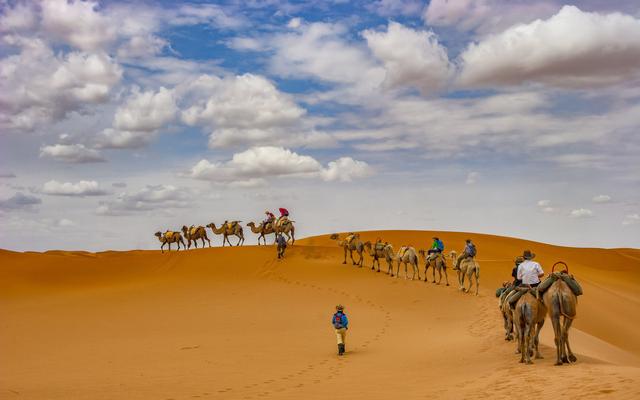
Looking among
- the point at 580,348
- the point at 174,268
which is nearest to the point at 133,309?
the point at 174,268

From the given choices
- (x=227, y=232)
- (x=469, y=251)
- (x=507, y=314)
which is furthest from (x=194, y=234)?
(x=507, y=314)

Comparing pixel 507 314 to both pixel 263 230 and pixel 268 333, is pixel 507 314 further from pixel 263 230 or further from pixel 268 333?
pixel 263 230

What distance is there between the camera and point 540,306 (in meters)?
13.9

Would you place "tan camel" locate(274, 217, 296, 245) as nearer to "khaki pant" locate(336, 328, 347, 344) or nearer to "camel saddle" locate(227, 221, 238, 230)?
"camel saddle" locate(227, 221, 238, 230)

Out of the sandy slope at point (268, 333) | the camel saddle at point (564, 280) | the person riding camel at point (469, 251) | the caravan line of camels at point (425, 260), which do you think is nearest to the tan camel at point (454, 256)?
the caravan line of camels at point (425, 260)

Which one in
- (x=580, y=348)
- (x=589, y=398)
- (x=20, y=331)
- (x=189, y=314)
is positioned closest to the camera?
(x=589, y=398)

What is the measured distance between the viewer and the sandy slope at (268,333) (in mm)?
12594

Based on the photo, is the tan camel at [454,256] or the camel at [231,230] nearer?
the tan camel at [454,256]

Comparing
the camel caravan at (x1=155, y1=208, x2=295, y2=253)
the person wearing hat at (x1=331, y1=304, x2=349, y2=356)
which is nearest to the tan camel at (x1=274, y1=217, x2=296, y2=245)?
the camel caravan at (x1=155, y1=208, x2=295, y2=253)

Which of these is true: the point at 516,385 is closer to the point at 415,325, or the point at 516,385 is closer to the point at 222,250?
the point at 415,325

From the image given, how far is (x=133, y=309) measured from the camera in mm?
27375

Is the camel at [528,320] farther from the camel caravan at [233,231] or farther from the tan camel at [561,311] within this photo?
the camel caravan at [233,231]

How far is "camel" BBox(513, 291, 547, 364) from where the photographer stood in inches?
535

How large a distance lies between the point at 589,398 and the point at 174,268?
99.0ft
